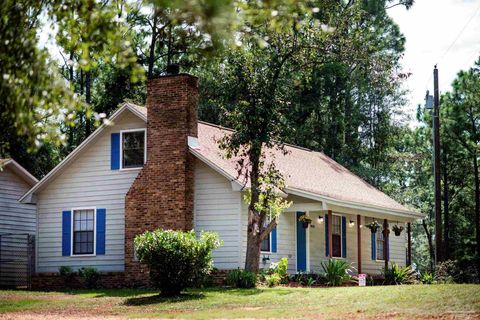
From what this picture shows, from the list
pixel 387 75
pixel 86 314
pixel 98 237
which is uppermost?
pixel 387 75

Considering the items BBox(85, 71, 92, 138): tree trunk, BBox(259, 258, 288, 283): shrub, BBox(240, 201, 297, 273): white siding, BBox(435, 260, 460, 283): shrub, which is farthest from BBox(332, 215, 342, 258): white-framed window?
BBox(85, 71, 92, 138): tree trunk

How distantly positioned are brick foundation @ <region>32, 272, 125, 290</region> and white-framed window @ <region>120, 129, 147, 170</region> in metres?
3.46

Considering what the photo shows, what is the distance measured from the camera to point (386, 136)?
42031 mm

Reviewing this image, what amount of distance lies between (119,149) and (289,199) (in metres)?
5.70

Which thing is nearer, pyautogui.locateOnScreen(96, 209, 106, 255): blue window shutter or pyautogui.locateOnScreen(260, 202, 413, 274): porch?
pyautogui.locateOnScreen(260, 202, 413, 274): porch

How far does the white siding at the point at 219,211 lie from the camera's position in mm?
23594

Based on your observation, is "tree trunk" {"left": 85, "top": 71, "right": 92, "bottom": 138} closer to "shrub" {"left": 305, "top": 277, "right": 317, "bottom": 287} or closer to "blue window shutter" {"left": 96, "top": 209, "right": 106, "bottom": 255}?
"blue window shutter" {"left": 96, "top": 209, "right": 106, "bottom": 255}

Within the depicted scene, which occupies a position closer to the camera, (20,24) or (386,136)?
(20,24)

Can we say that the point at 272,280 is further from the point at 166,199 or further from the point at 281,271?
the point at 166,199

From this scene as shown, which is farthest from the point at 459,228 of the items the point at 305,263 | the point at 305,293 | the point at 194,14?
the point at 194,14

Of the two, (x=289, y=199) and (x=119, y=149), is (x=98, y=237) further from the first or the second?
(x=289, y=199)

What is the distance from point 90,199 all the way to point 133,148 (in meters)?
2.35

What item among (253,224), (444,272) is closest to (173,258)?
(253,224)

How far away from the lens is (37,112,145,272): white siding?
25.8 metres
